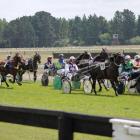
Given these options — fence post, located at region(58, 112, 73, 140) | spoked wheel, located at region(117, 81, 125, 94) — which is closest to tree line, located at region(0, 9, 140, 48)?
spoked wheel, located at region(117, 81, 125, 94)

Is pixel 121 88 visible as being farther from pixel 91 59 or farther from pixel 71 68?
pixel 91 59

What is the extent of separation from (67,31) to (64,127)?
185 meters

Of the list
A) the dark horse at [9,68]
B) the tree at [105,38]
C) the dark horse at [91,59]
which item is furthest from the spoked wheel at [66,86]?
the tree at [105,38]

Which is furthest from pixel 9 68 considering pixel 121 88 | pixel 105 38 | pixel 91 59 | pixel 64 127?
pixel 105 38

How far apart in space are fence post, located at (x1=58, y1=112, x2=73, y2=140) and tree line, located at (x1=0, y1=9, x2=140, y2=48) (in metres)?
143

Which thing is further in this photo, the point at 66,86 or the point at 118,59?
the point at 66,86

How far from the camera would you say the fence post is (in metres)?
5.35

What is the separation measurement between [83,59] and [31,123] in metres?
24.4

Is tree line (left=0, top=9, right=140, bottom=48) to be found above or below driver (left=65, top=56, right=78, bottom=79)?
above

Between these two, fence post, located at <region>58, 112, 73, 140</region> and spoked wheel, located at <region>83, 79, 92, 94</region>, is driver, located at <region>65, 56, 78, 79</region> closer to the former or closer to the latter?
spoked wheel, located at <region>83, 79, 92, 94</region>

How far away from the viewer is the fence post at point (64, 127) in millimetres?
5352

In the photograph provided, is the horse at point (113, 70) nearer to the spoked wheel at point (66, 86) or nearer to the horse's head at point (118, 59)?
the horse's head at point (118, 59)

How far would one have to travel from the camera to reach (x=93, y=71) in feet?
83.8

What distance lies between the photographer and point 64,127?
5.36 m
